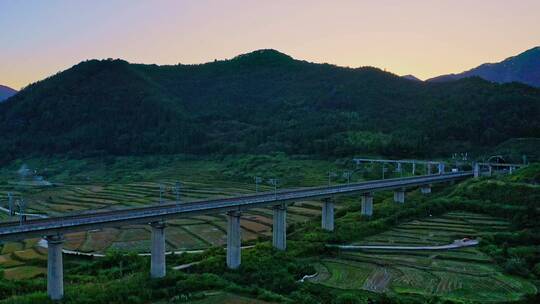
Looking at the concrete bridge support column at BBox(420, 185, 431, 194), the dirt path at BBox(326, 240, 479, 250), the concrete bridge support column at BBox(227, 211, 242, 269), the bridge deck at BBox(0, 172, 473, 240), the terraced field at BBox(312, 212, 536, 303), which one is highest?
the bridge deck at BBox(0, 172, 473, 240)

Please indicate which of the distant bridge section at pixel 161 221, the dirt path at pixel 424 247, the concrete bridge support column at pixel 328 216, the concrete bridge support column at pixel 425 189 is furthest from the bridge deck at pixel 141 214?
the concrete bridge support column at pixel 425 189

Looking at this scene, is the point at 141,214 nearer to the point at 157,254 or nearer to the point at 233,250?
the point at 157,254

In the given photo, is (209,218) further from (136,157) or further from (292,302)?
(136,157)

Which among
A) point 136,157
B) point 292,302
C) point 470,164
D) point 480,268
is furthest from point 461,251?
point 136,157

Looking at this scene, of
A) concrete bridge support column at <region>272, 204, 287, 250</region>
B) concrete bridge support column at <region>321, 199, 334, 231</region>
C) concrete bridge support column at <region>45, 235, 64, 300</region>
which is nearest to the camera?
concrete bridge support column at <region>45, 235, 64, 300</region>

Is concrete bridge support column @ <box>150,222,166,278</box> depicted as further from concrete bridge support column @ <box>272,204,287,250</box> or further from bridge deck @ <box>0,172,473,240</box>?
concrete bridge support column @ <box>272,204,287,250</box>

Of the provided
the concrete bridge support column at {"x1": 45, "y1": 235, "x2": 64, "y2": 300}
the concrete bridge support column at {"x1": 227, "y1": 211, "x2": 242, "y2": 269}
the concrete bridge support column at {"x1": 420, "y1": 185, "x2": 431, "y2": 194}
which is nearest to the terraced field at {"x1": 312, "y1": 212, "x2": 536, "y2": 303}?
the concrete bridge support column at {"x1": 227, "y1": 211, "x2": 242, "y2": 269}

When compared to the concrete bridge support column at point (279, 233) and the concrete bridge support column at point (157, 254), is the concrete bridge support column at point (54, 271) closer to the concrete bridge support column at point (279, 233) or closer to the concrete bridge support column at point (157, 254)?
the concrete bridge support column at point (157, 254)
